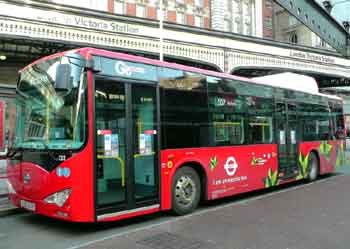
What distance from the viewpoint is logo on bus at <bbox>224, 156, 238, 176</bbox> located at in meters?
8.82

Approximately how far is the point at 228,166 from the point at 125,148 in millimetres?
3087

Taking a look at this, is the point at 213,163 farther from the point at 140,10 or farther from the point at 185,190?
the point at 140,10

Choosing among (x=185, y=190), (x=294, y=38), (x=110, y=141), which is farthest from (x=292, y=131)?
(x=294, y=38)

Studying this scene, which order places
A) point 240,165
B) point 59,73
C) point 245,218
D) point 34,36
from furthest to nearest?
1. point 34,36
2. point 240,165
3. point 245,218
4. point 59,73

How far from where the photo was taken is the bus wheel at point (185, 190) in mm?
7523

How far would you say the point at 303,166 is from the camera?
39.3 ft

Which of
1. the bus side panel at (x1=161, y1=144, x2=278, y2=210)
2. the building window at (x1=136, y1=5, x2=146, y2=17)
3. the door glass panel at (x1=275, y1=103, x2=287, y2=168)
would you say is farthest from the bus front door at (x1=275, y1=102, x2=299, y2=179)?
the building window at (x1=136, y1=5, x2=146, y2=17)

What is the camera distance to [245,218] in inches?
290

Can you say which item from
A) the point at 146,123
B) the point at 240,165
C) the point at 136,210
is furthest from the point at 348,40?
the point at 136,210

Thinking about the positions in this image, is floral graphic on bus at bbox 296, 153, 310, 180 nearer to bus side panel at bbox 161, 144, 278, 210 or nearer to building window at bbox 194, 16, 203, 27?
bus side panel at bbox 161, 144, 278, 210

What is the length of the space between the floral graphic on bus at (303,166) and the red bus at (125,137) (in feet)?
8.26

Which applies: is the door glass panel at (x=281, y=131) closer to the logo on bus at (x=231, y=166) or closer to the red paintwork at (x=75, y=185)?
the logo on bus at (x=231, y=166)

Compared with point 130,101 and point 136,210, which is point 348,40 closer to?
point 130,101

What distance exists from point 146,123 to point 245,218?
103 inches
